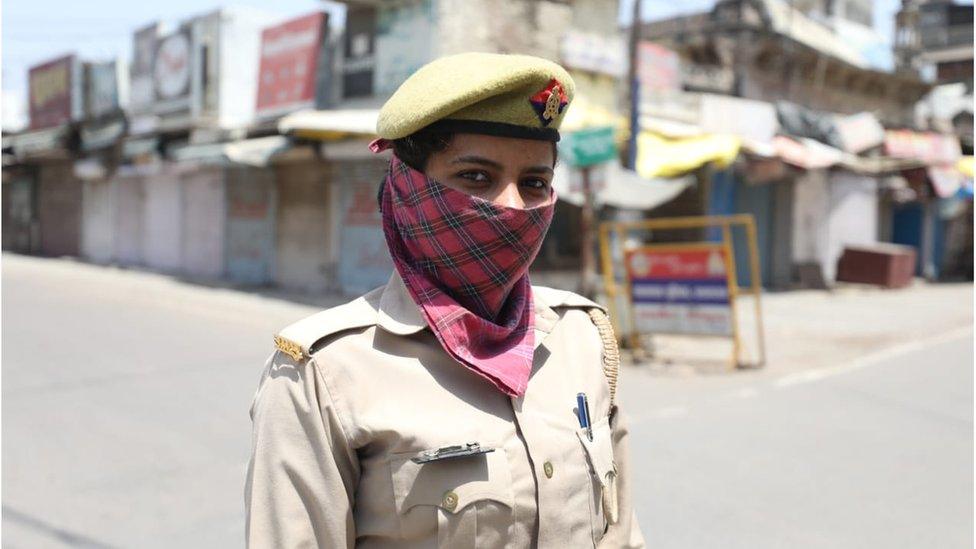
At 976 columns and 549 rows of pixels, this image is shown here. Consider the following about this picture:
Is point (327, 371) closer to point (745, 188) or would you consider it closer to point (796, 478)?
point (796, 478)

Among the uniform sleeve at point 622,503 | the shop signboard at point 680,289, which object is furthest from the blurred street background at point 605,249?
the uniform sleeve at point 622,503

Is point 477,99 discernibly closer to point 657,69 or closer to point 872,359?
point 872,359

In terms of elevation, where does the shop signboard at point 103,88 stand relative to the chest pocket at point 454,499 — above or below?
above

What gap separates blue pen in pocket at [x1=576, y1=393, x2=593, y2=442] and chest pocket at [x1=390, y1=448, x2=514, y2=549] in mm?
215

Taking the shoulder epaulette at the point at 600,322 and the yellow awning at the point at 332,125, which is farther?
the yellow awning at the point at 332,125

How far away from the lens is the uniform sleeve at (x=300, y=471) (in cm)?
140

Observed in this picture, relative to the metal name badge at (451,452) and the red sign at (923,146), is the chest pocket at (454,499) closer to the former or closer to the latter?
the metal name badge at (451,452)

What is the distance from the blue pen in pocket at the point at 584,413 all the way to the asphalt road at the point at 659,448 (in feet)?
9.28

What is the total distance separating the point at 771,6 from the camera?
22.4m

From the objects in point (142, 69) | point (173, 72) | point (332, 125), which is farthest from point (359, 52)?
point (142, 69)

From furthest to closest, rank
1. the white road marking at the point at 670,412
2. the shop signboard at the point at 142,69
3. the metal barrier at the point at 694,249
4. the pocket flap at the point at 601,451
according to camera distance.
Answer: the shop signboard at the point at 142,69
the metal barrier at the point at 694,249
the white road marking at the point at 670,412
the pocket flap at the point at 601,451

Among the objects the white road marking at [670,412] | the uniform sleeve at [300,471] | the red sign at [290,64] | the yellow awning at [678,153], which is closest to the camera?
the uniform sleeve at [300,471]

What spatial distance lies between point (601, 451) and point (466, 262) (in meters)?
0.46

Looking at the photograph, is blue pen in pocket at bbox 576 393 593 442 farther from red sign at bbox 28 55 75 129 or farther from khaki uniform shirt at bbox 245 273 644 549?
red sign at bbox 28 55 75 129
